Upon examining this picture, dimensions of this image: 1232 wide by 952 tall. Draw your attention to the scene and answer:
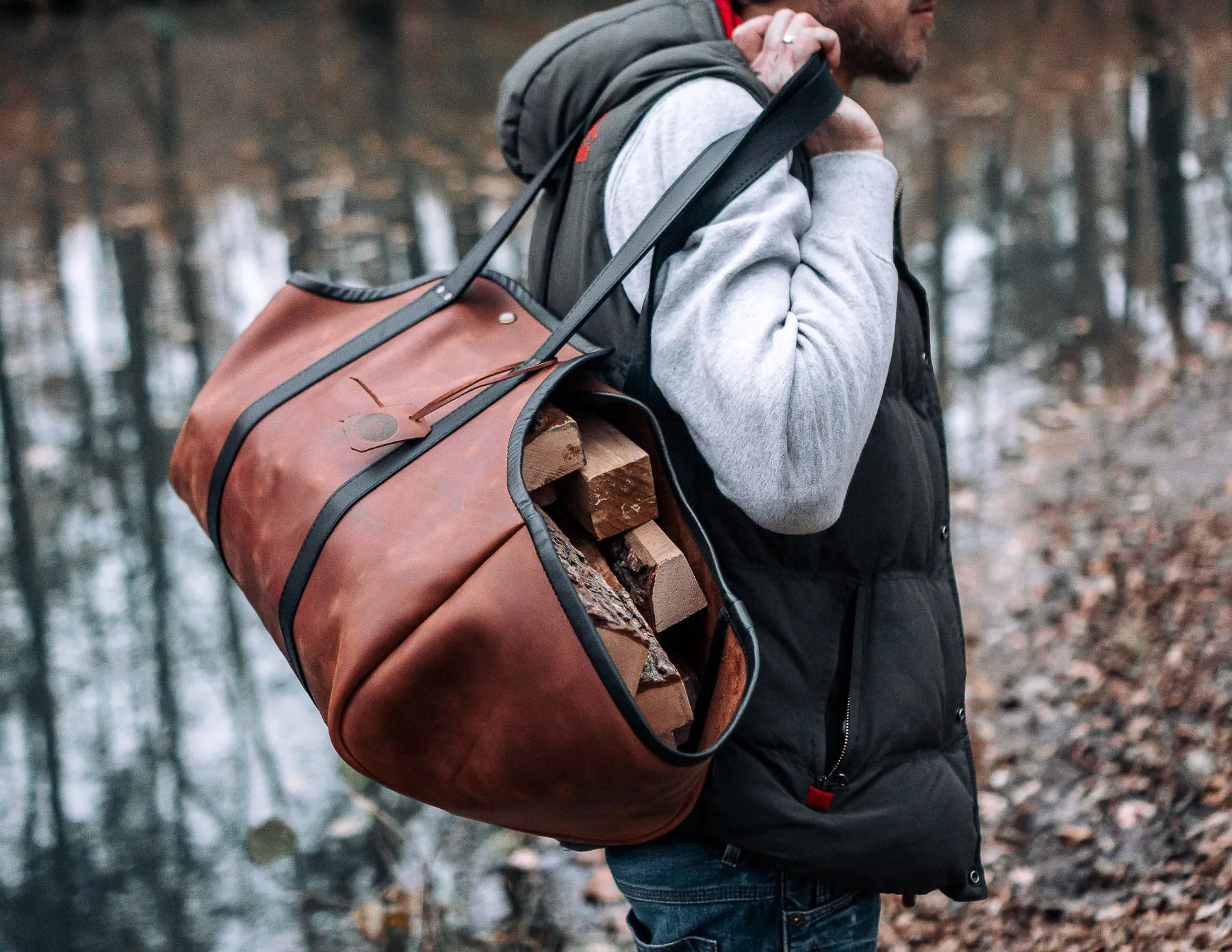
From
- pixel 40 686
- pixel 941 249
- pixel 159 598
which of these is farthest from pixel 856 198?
pixel 941 249

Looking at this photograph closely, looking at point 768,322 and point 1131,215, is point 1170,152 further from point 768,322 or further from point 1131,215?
point 768,322

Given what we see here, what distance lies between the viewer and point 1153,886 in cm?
307

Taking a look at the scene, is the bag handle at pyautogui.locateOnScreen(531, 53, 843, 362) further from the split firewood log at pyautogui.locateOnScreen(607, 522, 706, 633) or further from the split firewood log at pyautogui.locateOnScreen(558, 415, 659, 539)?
the split firewood log at pyautogui.locateOnScreen(607, 522, 706, 633)

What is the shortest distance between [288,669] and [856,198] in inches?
138

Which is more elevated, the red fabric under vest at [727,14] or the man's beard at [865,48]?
the red fabric under vest at [727,14]

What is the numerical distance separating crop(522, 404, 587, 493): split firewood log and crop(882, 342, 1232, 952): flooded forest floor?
2.32 metres

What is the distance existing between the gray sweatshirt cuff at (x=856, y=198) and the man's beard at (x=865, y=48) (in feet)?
1.03

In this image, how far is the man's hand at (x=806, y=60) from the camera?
1.44 metres

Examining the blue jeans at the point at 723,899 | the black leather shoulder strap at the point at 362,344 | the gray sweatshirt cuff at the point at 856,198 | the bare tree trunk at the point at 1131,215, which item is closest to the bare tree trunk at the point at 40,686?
the black leather shoulder strap at the point at 362,344

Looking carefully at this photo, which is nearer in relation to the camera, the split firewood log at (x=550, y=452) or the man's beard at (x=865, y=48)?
the split firewood log at (x=550, y=452)

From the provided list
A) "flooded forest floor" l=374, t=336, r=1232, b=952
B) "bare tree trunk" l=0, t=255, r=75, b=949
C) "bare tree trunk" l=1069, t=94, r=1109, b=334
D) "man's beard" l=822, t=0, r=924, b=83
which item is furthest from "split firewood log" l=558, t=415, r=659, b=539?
"bare tree trunk" l=1069, t=94, r=1109, b=334

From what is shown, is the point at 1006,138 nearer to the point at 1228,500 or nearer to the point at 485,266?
the point at 1228,500

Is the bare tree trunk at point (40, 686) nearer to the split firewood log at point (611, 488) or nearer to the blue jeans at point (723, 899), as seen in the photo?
the blue jeans at point (723, 899)

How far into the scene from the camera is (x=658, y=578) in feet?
4.35
